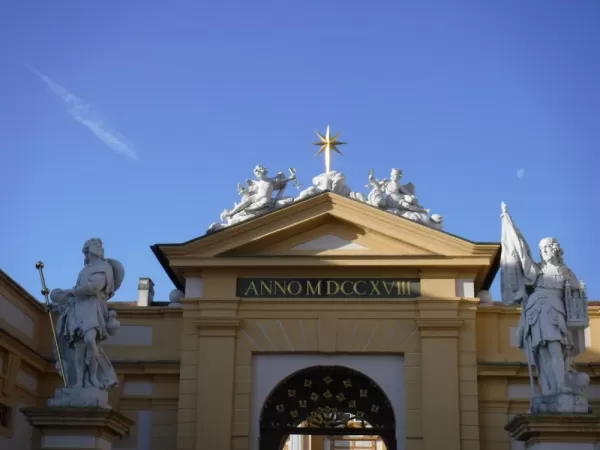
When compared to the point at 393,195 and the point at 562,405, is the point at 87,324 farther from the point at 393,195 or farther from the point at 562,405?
the point at 393,195

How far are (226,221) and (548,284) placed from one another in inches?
347

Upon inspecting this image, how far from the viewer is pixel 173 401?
22062 millimetres

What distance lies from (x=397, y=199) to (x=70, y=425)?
32.3 ft

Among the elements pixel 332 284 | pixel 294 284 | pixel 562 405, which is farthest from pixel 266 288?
pixel 562 405

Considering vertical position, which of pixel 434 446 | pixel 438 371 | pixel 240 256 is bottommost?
pixel 434 446

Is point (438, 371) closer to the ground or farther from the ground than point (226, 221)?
closer to the ground

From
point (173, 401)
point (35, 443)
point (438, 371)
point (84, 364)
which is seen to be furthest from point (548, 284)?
point (35, 443)

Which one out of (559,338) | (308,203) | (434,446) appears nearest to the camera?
(559,338)

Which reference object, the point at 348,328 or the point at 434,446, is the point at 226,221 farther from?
the point at 434,446

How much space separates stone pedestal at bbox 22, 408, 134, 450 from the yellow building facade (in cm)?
516

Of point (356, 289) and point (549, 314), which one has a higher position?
point (356, 289)

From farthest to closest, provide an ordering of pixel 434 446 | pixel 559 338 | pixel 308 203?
pixel 308 203 → pixel 434 446 → pixel 559 338

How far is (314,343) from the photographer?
21719 millimetres

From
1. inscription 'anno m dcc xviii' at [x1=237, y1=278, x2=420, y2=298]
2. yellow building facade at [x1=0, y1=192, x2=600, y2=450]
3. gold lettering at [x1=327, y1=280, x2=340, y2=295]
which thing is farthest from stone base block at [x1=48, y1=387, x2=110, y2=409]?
gold lettering at [x1=327, y1=280, x2=340, y2=295]
